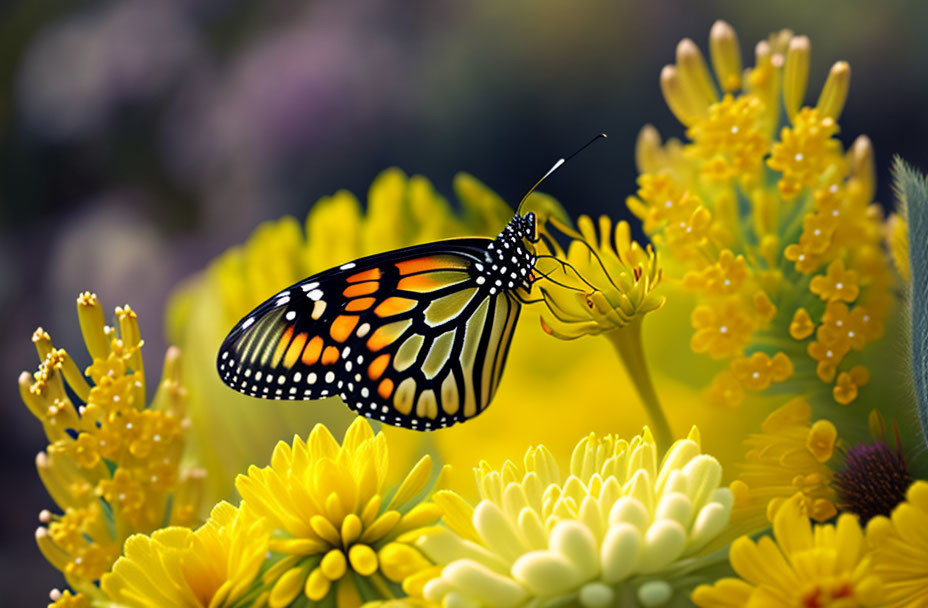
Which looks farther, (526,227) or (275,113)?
(275,113)

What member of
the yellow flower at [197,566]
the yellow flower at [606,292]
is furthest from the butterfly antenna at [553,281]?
the yellow flower at [197,566]

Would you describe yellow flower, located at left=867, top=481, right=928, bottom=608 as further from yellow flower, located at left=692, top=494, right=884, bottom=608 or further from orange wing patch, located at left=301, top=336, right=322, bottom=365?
orange wing patch, located at left=301, top=336, right=322, bottom=365

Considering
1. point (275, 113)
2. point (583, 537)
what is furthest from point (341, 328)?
point (275, 113)

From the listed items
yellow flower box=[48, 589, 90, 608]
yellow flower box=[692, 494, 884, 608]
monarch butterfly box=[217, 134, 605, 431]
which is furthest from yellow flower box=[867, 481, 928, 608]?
yellow flower box=[48, 589, 90, 608]

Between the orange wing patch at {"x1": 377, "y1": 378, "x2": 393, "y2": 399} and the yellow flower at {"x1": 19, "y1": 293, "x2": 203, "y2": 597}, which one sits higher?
the yellow flower at {"x1": 19, "y1": 293, "x2": 203, "y2": 597}

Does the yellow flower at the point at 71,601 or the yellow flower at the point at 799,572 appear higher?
the yellow flower at the point at 71,601

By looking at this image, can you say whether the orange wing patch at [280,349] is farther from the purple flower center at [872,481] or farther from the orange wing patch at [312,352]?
the purple flower center at [872,481]

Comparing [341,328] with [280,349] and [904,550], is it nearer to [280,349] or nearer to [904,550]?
[280,349]
